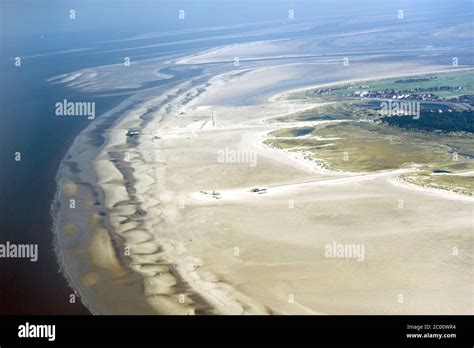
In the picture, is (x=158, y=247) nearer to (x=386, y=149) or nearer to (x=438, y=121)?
(x=386, y=149)

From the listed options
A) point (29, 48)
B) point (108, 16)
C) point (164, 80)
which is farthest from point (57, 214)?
point (108, 16)

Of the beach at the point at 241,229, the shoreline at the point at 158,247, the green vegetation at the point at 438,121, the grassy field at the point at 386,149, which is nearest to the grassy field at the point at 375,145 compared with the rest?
the grassy field at the point at 386,149

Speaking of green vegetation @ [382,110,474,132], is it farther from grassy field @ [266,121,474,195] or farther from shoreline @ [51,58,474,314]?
shoreline @ [51,58,474,314]

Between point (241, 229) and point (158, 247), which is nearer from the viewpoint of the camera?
point (158, 247)

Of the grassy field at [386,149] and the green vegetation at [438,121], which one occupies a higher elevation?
the green vegetation at [438,121]

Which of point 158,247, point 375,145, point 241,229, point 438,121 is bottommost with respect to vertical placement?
point 158,247

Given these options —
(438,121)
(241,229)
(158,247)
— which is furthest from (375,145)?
(158,247)

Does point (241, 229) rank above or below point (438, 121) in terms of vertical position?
below

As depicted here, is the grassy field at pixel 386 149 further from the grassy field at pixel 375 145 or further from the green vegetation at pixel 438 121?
the green vegetation at pixel 438 121

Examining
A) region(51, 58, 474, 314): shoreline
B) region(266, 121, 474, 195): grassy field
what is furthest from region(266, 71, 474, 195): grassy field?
region(51, 58, 474, 314): shoreline

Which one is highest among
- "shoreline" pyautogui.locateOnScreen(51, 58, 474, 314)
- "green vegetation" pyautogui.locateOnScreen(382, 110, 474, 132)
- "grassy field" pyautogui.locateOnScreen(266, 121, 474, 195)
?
"green vegetation" pyautogui.locateOnScreen(382, 110, 474, 132)
